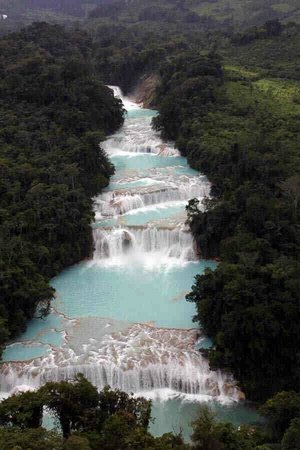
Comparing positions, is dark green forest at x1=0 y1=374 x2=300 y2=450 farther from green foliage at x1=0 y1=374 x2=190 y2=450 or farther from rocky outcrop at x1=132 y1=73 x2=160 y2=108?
rocky outcrop at x1=132 y1=73 x2=160 y2=108

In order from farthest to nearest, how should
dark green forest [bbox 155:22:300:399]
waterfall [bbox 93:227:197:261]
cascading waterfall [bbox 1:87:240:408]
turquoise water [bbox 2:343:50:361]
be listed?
waterfall [bbox 93:227:197:261] → turquoise water [bbox 2:343:50:361] → cascading waterfall [bbox 1:87:240:408] → dark green forest [bbox 155:22:300:399]

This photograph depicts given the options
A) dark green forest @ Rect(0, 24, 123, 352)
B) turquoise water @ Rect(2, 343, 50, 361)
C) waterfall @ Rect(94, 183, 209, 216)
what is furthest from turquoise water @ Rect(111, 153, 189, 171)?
turquoise water @ Rect(2, 343, 50, 361)

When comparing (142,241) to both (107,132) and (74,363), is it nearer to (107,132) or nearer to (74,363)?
(74,363)

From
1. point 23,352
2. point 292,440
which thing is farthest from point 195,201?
point 292,440

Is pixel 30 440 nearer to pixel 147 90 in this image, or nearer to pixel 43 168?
pixel 43 168

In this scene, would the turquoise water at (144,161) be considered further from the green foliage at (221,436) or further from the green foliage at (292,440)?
the green foliage at (292,440)

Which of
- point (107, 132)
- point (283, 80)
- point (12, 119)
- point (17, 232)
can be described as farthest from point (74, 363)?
point (283, 80)

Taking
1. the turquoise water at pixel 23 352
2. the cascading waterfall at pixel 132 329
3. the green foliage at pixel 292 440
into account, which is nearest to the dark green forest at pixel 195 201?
the green foliage at pixel 292 440
